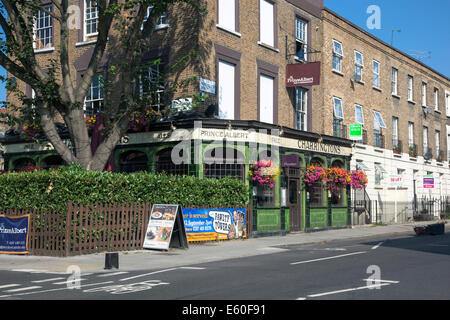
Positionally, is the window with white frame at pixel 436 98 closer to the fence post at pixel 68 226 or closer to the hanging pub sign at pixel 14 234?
the fence post at pixel 68 226

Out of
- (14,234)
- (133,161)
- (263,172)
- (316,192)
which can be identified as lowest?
(14,234)

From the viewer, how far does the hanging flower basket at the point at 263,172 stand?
72.3ft

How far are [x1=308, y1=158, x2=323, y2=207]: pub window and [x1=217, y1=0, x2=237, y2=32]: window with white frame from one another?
819 centimetres

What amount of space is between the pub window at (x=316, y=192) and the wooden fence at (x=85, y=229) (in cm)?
1137

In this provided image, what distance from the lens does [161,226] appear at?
17234 mm

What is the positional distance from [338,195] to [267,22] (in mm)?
9889

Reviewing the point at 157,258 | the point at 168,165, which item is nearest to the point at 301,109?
the point at 168,165

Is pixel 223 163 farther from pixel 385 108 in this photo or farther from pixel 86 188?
pixel 385 108

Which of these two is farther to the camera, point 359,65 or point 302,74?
point 359,65

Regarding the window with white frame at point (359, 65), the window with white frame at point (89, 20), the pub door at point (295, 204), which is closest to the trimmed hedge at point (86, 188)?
the pub door at point (295, 204)

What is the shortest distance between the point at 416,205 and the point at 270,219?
18044 millimetres

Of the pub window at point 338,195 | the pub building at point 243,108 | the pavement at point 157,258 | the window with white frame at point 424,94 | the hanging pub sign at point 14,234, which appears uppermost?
the window with white frame at point 424,94
